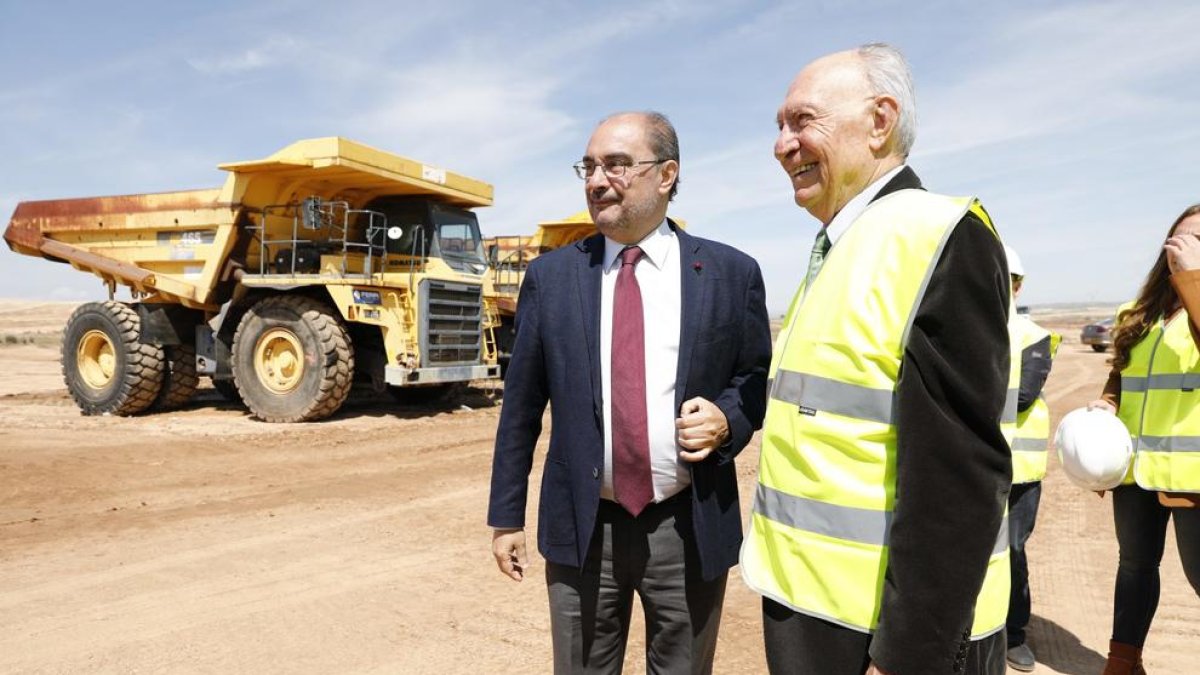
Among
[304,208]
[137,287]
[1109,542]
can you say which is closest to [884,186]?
[1109,542]

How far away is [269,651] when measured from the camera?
3570 mm

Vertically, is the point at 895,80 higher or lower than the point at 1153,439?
higher

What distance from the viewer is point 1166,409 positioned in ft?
9.93

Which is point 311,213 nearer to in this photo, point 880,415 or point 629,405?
point 629,405

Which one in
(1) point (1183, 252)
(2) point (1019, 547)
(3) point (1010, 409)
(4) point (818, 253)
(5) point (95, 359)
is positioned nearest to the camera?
(3) point (1010, 409)

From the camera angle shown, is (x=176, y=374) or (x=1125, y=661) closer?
(x=1125, y=661)

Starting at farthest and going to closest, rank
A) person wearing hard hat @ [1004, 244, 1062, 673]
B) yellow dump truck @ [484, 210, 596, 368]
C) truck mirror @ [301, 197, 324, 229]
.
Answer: yellow dump truck @ [484, 210, 596, 368]
truck mirror @ [301, 197, 324, 229]
person wearing hard hat @ [1004, 244, 1062, 673]

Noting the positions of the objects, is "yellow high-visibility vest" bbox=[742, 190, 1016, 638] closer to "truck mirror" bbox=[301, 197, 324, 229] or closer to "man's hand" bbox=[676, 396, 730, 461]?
"man's hand" bbox=[676, 396, 730, 461]

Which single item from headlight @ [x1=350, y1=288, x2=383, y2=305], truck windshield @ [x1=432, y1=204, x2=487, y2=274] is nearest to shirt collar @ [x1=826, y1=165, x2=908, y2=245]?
headlight @ [x1=350, y1=288, x2=383, y2=305]

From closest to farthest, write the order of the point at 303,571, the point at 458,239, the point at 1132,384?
1. the point at 1132,384
2. the point at 303,571
3. the point at 458,239

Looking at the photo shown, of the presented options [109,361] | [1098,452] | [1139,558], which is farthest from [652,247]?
[109,361]

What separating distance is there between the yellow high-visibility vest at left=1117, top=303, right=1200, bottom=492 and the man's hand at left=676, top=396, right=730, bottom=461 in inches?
74.6

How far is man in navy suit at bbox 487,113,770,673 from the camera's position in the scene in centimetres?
223

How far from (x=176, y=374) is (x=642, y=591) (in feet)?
37.2
